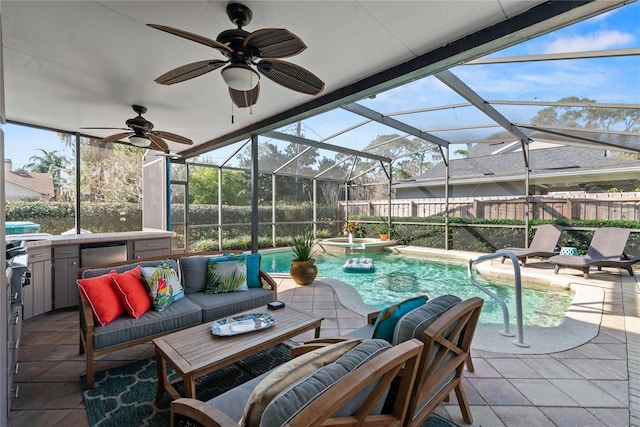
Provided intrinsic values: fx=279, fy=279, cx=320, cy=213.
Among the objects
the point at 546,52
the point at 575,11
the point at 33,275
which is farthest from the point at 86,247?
the point at 546,52

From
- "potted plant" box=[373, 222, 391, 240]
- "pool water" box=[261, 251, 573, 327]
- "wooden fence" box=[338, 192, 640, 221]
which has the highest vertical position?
"wooden fence" box=[338, 192, 640, 221]

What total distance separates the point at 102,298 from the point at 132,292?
0.23 m

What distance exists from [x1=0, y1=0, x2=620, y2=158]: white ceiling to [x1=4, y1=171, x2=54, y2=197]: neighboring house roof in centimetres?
149

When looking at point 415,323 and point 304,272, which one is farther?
point 304,272

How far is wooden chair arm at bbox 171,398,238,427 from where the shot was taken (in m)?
1.04

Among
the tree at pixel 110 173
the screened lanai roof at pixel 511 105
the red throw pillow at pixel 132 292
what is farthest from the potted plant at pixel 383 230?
the red throw pillow at pixel 132 292

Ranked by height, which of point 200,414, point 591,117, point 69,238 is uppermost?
point 591,117

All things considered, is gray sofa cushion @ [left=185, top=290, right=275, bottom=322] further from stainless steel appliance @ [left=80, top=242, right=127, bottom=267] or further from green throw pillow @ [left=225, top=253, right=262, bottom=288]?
stainless steel appliance @ [left=80, top=242, right=127, bottom=267]

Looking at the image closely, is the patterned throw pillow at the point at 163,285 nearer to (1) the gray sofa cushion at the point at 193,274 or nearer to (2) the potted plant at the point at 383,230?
(1) the gray sofa cushion at the point at 193,274

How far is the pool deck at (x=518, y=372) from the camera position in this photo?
1857 millimetres

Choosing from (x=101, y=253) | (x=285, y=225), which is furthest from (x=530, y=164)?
(x=101, y=253)

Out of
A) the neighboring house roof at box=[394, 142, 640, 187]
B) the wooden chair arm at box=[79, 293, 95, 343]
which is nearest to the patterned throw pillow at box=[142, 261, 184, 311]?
the wooden chair arm at box=[79, 293, 95, 343]

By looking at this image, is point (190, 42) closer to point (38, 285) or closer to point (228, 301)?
point (228, 301)

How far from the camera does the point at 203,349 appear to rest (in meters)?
1.97
